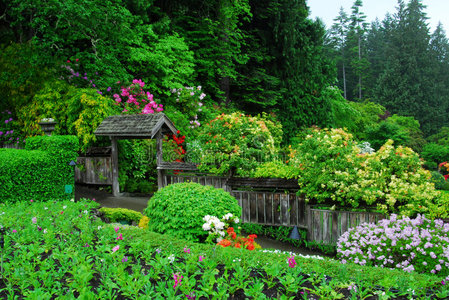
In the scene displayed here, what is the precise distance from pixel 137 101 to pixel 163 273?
11661 millimetres

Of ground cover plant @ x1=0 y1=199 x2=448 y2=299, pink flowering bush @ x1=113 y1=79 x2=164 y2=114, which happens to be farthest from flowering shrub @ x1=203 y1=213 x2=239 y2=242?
pink flowering bush @ x1=113 y1=79 x2=164 y2=114

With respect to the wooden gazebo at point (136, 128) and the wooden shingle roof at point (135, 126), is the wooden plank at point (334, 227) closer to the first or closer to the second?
the wooden gazebo at point (136, 128)

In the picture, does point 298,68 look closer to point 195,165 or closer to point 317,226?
point 195,165

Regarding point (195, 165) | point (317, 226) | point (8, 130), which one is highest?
point (8, 130)

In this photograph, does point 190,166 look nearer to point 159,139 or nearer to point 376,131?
point 159,139

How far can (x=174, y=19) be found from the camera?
1902 cm

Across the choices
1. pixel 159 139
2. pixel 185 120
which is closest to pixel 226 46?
pixel 185 120

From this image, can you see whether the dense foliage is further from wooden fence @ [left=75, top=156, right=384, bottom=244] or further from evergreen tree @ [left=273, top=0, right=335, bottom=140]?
wooden fence @ [left=75, top=156, right=384, bottom=244]

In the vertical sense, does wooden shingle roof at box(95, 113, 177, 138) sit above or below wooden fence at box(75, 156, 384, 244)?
above

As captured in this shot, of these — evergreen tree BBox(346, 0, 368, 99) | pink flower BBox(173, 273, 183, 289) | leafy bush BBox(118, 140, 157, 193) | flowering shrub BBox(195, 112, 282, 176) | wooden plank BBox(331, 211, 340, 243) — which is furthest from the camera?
evergreen tree BBox(346, 0, 368, 99)

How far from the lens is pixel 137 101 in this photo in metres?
14.4

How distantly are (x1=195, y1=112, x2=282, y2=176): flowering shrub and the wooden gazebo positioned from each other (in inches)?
51.2

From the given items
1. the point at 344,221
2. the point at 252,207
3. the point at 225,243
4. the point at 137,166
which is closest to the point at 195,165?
the point at 252,207

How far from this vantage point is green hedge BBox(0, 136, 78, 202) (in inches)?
316
